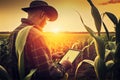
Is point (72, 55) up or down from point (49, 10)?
down

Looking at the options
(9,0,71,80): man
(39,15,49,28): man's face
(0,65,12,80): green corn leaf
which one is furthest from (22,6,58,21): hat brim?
(0,65,12,80): green corn leaf

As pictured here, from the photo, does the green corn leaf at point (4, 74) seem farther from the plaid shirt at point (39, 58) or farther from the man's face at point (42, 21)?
the man's face at point (42, 21)

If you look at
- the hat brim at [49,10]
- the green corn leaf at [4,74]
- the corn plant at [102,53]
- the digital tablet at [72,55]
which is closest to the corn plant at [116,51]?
the corn plant at [102,53]

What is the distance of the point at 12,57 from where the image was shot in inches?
70.2

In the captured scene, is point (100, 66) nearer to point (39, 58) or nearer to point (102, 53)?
point (102, 53)

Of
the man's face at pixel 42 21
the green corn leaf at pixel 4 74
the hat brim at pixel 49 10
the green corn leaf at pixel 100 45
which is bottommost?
the green corn leaf at pixel 4 74

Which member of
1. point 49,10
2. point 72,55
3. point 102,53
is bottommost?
point 72,55

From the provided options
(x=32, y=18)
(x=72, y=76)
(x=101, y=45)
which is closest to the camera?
(x=101, y=45)

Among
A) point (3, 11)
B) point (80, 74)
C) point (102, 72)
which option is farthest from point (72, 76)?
point (3, 11)

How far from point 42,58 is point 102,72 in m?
0.41

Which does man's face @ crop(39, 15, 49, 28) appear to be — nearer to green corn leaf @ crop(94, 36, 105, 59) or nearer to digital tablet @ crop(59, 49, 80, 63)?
digital tablet @ crop(59, 49, 80, 63)

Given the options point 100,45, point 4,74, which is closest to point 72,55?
point 100,45

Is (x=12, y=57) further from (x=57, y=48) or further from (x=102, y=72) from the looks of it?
(x=57, y=48)

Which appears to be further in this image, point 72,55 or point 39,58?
point 72,55
